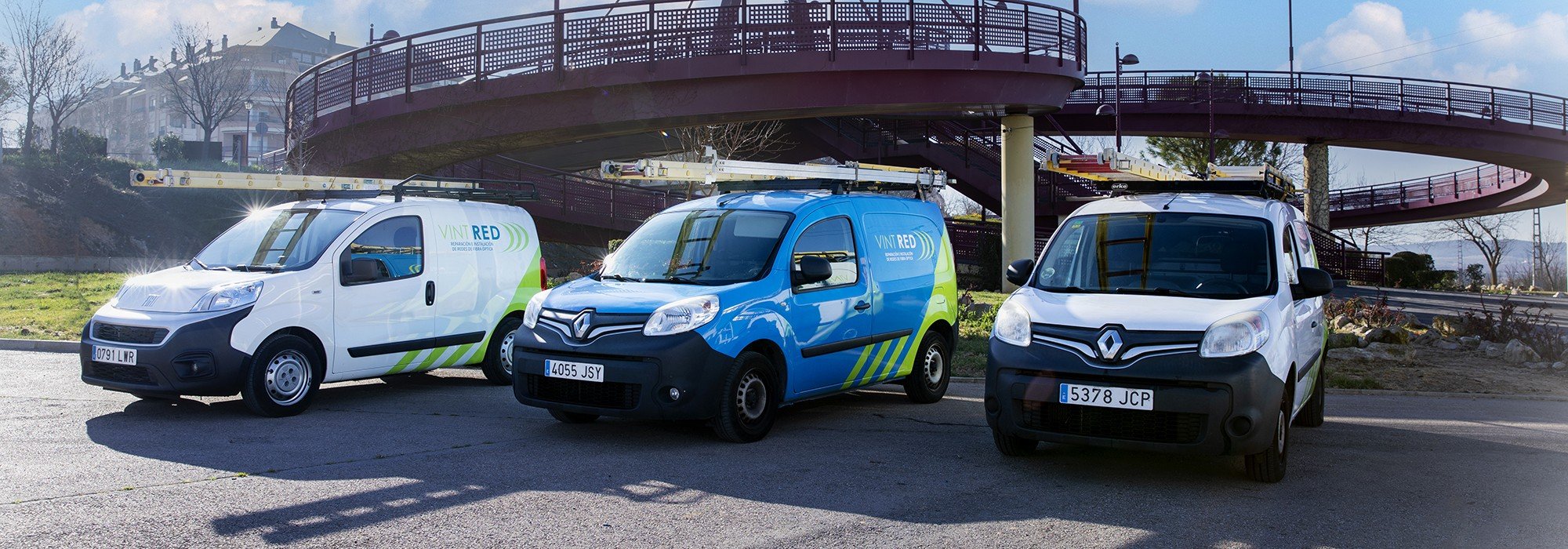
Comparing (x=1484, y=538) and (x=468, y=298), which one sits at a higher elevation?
(x=468, y=298)

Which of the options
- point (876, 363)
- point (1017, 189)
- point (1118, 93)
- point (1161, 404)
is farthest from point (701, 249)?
point (1118, 93)

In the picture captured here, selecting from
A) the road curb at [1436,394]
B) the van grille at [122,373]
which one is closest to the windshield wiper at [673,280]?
the van grille at [122,373]

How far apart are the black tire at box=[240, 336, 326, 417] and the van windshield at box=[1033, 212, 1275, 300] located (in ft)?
18.3

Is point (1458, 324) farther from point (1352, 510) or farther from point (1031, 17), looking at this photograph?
point (1352, 510)

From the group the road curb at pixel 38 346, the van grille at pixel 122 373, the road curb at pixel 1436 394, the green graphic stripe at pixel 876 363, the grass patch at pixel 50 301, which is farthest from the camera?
the grass patch at pixel 50 301

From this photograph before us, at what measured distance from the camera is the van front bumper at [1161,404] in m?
6.15

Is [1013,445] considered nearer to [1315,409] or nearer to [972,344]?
[1315,409]

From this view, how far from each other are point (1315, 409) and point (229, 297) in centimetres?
813

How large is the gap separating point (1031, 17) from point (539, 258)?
1437 cm

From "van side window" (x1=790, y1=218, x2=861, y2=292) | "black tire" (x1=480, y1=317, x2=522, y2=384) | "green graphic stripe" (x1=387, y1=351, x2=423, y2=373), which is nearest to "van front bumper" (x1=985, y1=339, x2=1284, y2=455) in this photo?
"van side window" (x1=790, y1=218, x2=861, y2=292)

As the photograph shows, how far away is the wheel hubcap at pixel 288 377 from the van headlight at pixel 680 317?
3214 millimetres

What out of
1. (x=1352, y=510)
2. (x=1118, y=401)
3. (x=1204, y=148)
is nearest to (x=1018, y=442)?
(x=1118, y=401)

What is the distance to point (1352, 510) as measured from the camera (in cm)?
597

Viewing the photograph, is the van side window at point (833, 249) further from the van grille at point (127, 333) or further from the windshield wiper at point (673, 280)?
the van grille at point (127, 333)
